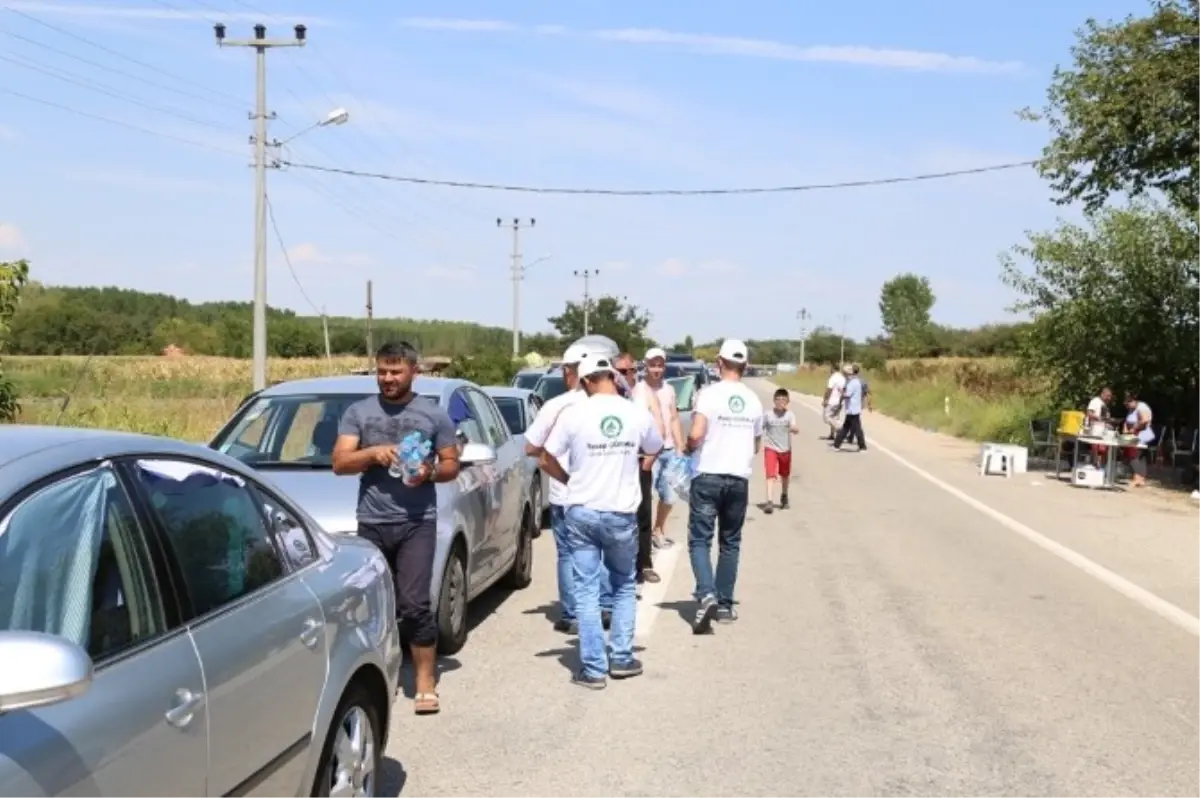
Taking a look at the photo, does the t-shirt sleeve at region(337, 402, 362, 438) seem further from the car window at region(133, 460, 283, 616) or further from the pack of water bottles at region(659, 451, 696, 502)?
the pack of water bottles at region(659, 451, 696, 502)

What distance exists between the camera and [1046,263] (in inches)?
1030

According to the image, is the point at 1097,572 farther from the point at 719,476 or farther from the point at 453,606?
the point at 453,606

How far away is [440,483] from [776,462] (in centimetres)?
958

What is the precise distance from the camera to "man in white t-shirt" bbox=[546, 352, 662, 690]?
272 inches

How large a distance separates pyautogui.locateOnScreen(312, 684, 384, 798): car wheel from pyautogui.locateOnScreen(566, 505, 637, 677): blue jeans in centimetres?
239

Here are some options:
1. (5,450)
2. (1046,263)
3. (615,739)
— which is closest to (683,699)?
(615,739)

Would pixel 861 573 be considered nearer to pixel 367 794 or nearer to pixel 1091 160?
pixel 367 794

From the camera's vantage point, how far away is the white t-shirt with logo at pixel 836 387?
27.3m

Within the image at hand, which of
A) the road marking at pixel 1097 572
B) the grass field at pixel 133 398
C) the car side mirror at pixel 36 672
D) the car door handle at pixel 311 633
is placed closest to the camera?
the car side mirror at pixel 36 672

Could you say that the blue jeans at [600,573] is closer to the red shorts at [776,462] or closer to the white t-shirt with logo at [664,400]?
the white t-shirt with logo at [664,400]

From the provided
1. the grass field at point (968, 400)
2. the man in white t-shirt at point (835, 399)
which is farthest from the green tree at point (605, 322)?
the man in white t-shirt at point (835, 399)

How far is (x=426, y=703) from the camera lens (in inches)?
246

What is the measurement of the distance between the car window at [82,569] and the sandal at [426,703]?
3.22 metres

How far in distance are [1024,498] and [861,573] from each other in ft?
27.7
